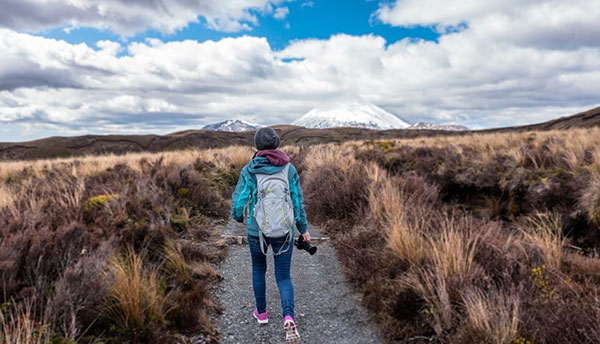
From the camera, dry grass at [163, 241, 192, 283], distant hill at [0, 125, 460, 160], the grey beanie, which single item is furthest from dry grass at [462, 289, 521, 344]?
distant hill at [0, 125, 460, 160]

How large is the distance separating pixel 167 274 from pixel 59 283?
5.15 ft

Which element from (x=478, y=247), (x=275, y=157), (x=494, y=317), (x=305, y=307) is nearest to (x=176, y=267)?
(x=305, y=307)

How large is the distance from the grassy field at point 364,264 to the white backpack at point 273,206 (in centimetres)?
122

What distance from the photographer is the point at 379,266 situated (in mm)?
4543

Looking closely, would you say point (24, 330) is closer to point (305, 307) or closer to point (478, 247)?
point (305, 307)

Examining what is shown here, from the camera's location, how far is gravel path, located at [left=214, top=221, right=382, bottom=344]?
3.61m

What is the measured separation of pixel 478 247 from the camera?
4082 mm

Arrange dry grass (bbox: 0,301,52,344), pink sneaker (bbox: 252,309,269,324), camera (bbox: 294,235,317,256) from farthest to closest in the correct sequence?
pink sneaker (bbox: 252,309,269,324) → camera (bbox: 294,235,317,256) → dry grass (bbox: 0,301,52,344)

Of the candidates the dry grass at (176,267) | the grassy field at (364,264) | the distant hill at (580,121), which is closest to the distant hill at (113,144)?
the distant hill at (580,121)

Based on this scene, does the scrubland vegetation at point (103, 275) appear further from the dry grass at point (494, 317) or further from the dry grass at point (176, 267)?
the dry grass at point (494, 317)

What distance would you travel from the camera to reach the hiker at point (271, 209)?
134 inches

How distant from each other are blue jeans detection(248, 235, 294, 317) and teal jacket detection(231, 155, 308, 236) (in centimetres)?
19

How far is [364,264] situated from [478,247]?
1.48 m

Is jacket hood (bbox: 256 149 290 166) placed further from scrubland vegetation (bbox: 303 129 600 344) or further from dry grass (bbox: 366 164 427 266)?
dry grass (bbox: 366 164 427 266)
